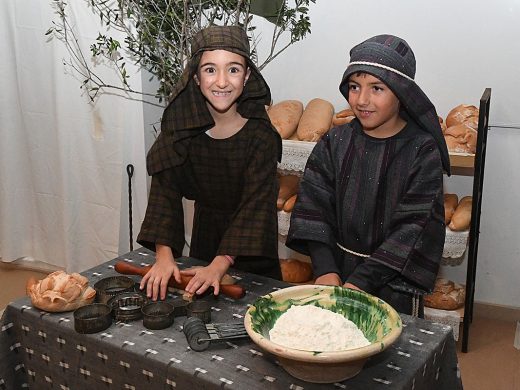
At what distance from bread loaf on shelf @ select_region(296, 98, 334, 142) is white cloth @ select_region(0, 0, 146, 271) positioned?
91cm

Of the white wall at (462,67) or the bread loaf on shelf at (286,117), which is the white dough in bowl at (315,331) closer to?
the bread loaf on shelf at (286,117)

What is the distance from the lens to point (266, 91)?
1859mm

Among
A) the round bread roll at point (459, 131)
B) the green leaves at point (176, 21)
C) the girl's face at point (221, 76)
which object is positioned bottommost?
the round bread roll at point (459, 131)

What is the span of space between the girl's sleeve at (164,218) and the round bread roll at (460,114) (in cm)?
137

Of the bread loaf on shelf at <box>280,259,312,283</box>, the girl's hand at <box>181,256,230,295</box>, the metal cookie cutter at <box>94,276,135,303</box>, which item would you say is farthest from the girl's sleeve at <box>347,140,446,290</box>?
the bread loaf on shelf at <box>280,259,312,283</box>

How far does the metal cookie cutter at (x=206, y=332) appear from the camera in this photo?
1.39m

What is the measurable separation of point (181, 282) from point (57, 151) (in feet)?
7.30

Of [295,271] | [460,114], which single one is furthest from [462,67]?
[295,271]

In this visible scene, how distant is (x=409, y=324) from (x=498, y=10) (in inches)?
73.8

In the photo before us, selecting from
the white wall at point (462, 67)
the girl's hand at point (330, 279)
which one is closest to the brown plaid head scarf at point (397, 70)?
the girl's hand at point (330, 279)

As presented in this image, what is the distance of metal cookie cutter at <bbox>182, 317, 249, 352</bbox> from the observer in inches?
54.6

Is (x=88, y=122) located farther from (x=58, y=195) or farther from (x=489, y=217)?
(x=489, y=217)

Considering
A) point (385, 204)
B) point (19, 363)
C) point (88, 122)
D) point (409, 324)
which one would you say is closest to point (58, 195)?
point (88, 122)

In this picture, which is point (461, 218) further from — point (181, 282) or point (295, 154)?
point (181, 282)
